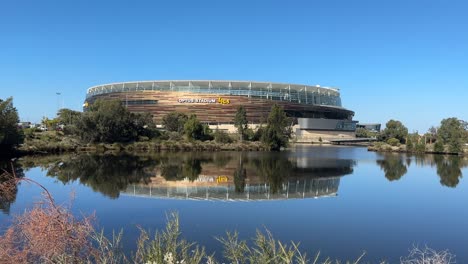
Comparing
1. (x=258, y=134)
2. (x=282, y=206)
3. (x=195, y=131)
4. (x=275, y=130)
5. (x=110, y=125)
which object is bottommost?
(x=282, y=206)

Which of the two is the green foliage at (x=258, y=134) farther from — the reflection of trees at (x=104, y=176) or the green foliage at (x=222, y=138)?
the reflection of trees at (x=104, y=176)

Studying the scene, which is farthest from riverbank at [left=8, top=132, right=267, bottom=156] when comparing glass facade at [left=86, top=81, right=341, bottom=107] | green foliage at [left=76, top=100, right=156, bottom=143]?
glass facade at [left=86, top=81, right=341, bottom=107]

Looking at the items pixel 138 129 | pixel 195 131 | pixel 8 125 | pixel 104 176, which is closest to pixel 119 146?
pixel 138 129

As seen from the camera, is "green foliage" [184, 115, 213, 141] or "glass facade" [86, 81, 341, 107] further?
"glass facade" [86, 81, 341, 107]

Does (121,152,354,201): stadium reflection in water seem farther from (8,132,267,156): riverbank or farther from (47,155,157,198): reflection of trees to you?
(8,132,267,156): riverbank

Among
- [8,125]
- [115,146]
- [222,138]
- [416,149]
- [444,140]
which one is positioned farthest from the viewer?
[444,140]

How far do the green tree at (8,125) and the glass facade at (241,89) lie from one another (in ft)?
219

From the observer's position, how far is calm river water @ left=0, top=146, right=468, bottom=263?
42.9 feet

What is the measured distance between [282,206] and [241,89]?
9328 centimetres

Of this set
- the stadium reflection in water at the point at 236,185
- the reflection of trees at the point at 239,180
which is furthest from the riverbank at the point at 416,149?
the reflection of trees at the point at 239,180

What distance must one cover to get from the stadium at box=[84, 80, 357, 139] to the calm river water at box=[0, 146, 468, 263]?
75.0 meters

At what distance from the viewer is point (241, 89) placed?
364 ft

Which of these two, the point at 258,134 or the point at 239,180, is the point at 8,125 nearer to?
the point at 239,180

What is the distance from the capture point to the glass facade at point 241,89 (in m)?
110
